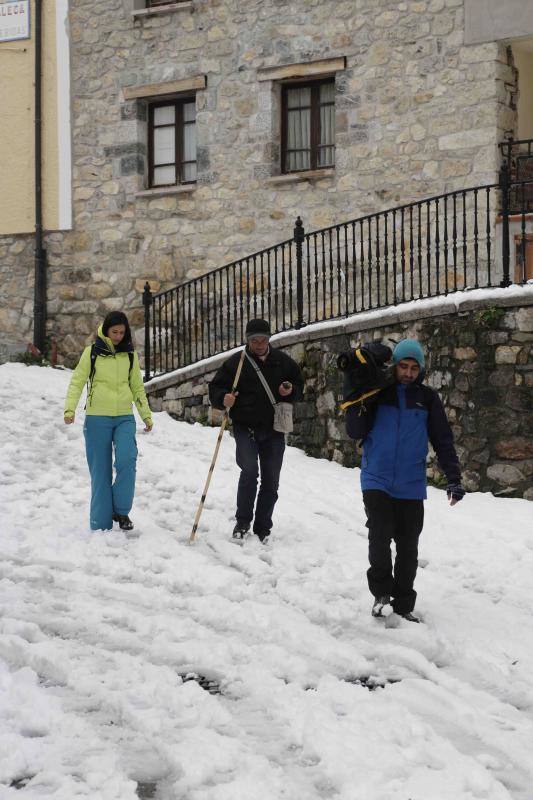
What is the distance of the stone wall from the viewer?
34.3 ft

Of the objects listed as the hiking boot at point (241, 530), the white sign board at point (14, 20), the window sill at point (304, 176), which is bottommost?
the hiking boot at point (241, 530)

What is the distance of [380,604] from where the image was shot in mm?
6586

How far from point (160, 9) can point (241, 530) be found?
10279 mm

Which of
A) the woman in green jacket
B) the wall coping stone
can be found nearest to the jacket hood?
the woman in green jacket

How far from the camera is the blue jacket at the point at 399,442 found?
6.59 metres

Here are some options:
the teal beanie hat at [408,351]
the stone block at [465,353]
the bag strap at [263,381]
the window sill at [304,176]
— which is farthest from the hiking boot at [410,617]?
the window sill at [304,176]

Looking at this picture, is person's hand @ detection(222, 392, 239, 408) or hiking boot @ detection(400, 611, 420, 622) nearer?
hiking boot @ detection(400, 611, 420, 622)

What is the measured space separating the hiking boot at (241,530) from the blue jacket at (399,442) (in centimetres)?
216

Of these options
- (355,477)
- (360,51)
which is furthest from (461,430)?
(360,51)

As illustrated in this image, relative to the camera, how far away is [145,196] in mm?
16812

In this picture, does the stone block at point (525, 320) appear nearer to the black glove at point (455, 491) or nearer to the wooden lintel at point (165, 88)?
the black glove at point (455, 491)

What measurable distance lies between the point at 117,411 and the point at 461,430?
3.57 m

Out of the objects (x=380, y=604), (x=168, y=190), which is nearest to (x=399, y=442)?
(x=380, y=604)

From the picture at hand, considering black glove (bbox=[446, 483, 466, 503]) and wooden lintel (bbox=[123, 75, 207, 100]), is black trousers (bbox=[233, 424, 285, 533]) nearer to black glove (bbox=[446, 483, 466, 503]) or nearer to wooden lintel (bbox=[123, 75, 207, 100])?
black glove (bbox=[446, 483, 466, 503])
